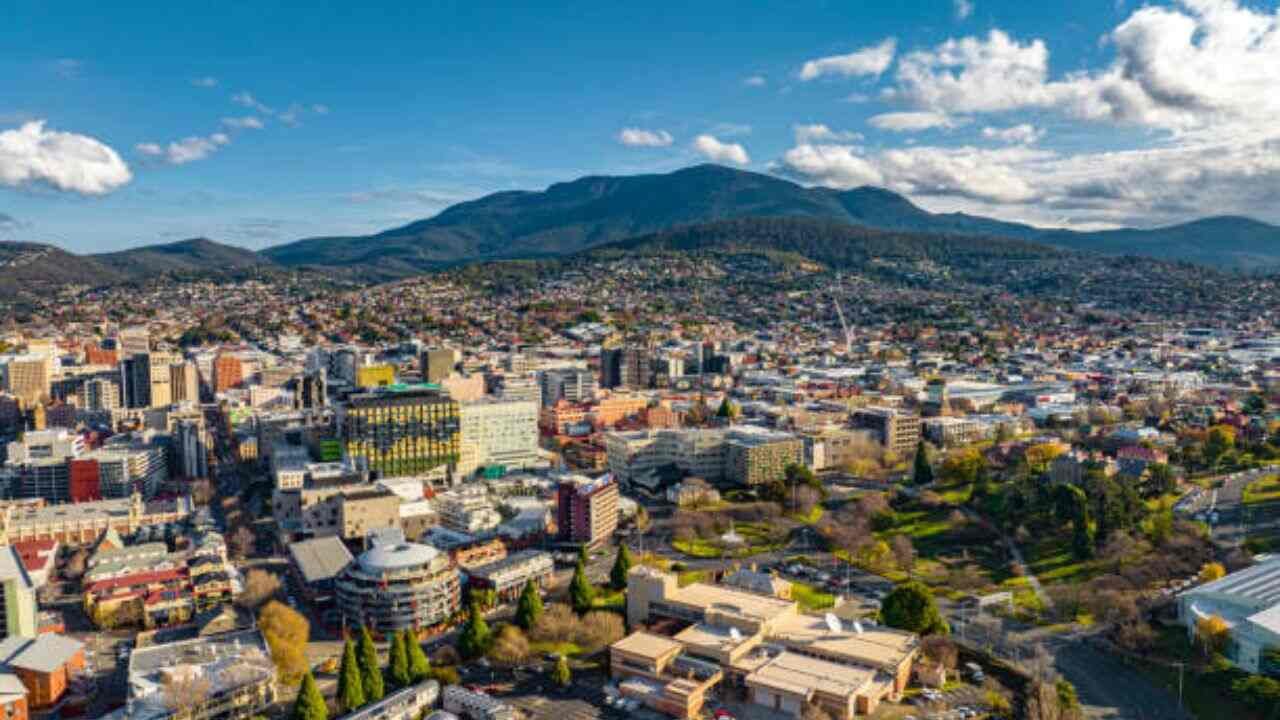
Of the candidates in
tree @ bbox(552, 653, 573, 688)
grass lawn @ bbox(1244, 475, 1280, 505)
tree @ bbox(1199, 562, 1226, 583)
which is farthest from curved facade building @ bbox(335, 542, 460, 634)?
grass lawn @ bbox(1244, 475, 1280, 505)

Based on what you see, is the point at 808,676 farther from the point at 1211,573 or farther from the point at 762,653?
the point at 1211,573

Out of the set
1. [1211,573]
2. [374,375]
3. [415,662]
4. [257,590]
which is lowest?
[415,662]

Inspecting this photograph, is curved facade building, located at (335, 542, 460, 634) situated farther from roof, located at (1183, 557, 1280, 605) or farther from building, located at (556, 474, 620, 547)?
roof, located at (1183, 557, 1280, 605)

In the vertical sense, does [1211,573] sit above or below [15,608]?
below

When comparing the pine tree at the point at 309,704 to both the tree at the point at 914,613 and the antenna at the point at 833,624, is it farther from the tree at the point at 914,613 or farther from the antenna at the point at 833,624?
the tree at the point at 914,613

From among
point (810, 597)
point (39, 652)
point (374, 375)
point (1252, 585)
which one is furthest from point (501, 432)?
point (1252, 585)

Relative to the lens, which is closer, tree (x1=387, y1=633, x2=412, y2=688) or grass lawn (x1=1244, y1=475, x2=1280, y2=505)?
tree (x1=387, y1=633, x2=412, y2=688)

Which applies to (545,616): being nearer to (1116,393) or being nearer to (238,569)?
(238,569)
